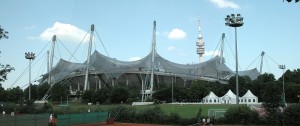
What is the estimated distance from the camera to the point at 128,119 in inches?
1633

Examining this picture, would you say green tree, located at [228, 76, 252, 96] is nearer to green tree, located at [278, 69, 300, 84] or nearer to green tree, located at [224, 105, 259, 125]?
green tree, located at [278, 69, 300, 84]

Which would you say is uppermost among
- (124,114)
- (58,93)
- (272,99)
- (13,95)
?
(272,99)

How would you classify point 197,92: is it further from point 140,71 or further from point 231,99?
point 140,71

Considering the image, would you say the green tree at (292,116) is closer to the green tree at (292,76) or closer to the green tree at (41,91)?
the green tree at (292,76)

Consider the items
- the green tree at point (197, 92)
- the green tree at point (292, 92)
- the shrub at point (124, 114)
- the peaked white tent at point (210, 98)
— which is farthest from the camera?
the green tree at point (197, 92)

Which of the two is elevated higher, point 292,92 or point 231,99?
point 292,92

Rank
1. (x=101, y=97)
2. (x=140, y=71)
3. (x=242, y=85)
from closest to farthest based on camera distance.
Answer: (x=101, y=97), (x=242, y=85), (x=140, y=71)

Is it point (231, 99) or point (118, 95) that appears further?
point (118, 95)

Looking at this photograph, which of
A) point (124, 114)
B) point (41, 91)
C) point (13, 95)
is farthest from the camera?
point (41, 91)

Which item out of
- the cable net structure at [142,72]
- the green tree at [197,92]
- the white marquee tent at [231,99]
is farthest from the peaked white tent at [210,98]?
the cable net structure at [142,72]

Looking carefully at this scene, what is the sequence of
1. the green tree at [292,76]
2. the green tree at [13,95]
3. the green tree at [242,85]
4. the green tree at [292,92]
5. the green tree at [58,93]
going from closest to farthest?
the green tree at [292,92] < the green tree at [242,85] < the green tree at [292,76] < the green tree at [58,93] < the green tree at [13,95]

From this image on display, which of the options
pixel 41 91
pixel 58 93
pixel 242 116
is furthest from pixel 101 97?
pixel 242 116

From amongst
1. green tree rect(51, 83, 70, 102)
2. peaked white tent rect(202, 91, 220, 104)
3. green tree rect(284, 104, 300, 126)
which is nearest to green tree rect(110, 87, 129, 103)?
peaked white tent rect(202, 91, 220, 104)

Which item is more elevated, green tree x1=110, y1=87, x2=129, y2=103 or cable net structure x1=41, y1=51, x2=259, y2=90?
cable net structure x1=41, y1=51, x2=259, y2=90
